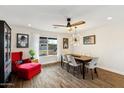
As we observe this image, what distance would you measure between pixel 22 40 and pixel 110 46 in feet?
14.7

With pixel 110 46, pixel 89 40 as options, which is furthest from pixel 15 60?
pixel 110 46

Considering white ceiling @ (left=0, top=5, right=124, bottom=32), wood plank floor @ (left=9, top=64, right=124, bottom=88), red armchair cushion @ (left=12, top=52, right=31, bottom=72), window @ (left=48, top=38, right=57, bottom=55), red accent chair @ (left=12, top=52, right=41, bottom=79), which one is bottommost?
wood plank floor @ (left=9, top=64, right=124, bottom=88)

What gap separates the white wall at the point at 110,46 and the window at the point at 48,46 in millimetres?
2623

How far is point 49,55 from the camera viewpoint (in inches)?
264

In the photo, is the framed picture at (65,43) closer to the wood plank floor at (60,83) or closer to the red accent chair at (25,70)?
the red accent chair at (25,70)

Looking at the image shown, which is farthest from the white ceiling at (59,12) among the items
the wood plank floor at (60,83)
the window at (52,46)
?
the window at (52,46)

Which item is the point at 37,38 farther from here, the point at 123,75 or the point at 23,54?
the point at 123,75

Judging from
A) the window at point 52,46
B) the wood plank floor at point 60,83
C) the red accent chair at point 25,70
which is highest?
the window at point 52,46

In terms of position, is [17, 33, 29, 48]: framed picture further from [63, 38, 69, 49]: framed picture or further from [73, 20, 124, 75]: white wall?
[73, 20, 124, 75]: white wall

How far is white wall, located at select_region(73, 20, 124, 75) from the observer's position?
4152 mm

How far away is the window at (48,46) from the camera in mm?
6391

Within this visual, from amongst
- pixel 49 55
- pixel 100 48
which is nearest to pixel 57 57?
pixel 49 55

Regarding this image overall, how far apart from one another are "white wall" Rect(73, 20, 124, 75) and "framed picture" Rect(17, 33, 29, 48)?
3.78m

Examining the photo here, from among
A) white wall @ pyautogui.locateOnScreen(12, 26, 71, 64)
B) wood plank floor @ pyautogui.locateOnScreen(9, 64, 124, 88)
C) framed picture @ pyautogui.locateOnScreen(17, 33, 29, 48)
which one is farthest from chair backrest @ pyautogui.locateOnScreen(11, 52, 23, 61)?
wood plank floor @ pyautogui.locateOnScreen(9, 64, 124, 88)
